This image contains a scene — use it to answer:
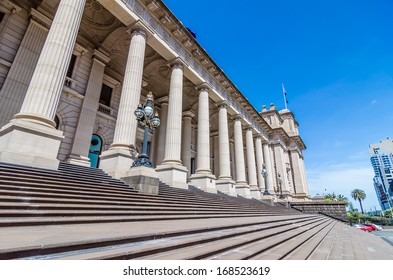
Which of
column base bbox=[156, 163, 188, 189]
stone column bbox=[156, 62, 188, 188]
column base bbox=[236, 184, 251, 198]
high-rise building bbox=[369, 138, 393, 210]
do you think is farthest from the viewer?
high-rise building bbox=[369, 138, 393, 210]

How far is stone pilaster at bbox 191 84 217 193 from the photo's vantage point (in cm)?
1451

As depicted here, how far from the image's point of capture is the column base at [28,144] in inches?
233

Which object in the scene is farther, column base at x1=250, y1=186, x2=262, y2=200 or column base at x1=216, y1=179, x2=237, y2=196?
column base at x1=250, y1=186, x2=262, y2=200

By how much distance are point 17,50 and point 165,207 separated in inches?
470

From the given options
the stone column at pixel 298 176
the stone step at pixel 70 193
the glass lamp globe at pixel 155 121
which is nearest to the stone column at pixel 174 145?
the glass lamp globe at pixel 155 121

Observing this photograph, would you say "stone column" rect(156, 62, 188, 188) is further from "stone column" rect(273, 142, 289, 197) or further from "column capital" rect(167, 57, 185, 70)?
"stone column" rect(273, 142, 289, 197)

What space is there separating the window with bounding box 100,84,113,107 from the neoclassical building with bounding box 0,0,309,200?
0.09m

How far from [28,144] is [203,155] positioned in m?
11.0

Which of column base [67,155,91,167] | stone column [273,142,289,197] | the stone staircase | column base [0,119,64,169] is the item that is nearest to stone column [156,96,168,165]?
column base [67,155,91,167]

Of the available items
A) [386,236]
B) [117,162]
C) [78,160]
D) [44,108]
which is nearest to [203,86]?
[117,162]

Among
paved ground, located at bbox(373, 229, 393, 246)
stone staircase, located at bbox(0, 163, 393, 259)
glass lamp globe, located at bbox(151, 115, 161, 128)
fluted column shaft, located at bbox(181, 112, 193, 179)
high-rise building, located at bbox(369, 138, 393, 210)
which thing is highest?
high-rise building, located at bbox(369, 138, 393, 210)

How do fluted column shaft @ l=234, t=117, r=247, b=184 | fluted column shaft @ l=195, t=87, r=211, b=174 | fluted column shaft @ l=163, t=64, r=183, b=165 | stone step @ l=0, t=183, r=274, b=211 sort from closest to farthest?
1. stone step @ l=0, t=183, r=274, b=211
2. fluted column shaft @ l=163, t=64, r=183, b=165
3. fluted column shaft @ l=195, t=87, r=211, b=174
4. fluted column shaft @ l=234, t=117, r=247, b=184

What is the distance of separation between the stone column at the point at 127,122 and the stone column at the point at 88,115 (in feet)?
13.6

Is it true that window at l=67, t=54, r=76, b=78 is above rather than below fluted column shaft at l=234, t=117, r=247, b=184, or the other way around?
above
